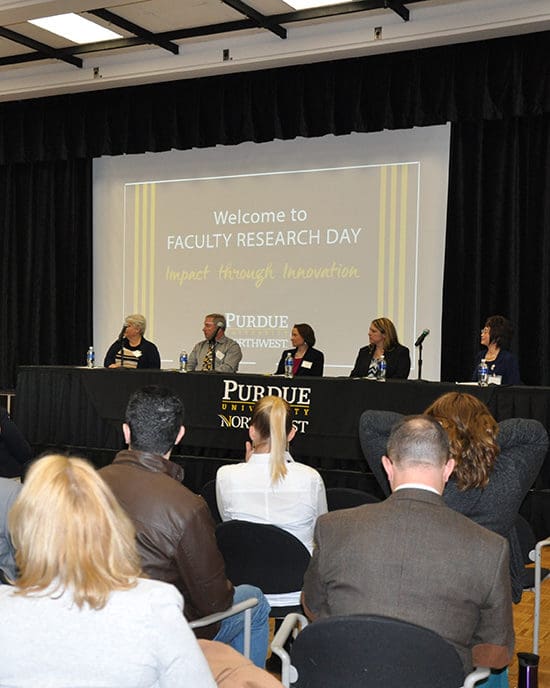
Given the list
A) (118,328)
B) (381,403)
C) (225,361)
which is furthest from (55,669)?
(118,328)

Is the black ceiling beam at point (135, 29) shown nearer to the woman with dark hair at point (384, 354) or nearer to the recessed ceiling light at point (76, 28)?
the recessed ceiling light at point (76, 28)

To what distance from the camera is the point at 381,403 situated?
19.2ft

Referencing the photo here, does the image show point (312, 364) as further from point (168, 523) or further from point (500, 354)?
point (168, 523)

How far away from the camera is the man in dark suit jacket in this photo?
1.84 m

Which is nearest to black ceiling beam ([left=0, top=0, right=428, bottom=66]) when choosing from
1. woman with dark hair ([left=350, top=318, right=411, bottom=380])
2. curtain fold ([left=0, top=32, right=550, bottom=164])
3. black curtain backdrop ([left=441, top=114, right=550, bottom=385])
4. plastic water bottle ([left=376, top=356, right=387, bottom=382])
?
curtain fold ([left=0, top=32, right=550, bottom=164])

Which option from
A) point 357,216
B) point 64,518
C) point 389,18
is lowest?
point 64,518

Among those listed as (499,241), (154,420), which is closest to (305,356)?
(499,241)

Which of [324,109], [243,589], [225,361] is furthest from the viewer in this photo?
[324,109]

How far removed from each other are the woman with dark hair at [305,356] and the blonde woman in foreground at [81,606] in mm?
5389

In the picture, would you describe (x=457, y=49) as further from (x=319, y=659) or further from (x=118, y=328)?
(x=319, y=659)

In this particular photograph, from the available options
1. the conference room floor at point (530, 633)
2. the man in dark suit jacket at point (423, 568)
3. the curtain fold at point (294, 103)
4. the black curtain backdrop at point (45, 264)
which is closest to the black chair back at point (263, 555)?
the man in dark suit jacket at point (423, 568)

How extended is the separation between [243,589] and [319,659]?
3.17 feet

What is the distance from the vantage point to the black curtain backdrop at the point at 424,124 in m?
7.20

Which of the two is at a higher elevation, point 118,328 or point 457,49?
point 457,49
